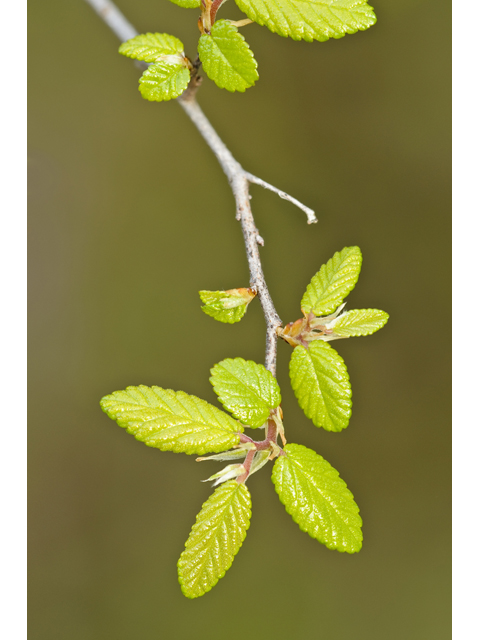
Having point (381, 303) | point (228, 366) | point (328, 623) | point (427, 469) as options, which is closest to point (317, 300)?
point (228, 366)

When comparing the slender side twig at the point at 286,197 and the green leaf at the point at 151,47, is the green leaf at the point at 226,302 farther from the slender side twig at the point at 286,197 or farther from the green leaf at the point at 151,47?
the green leaf at the point at 151,47

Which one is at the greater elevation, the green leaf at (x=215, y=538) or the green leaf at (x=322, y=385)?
the green leaf at (x=322, y=385)

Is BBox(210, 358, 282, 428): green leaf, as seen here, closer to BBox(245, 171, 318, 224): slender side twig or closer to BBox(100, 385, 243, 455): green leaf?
BBox(100, 385, 243, 455): green leaf

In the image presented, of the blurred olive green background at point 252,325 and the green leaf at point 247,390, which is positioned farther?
the blurred olive green background at point 252,325

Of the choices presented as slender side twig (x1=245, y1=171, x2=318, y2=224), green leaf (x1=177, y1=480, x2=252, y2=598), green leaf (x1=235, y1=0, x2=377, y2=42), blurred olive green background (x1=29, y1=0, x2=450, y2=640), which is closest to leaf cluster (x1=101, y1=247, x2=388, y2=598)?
green leaf (x1=177, y1=480, x2=252, y2=598)

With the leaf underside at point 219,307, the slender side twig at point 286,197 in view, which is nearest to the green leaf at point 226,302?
the leaf underside at point 219,307

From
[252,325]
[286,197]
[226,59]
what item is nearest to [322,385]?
[286,197]

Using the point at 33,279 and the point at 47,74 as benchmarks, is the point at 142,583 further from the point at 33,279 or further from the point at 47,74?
the point at 47,74
